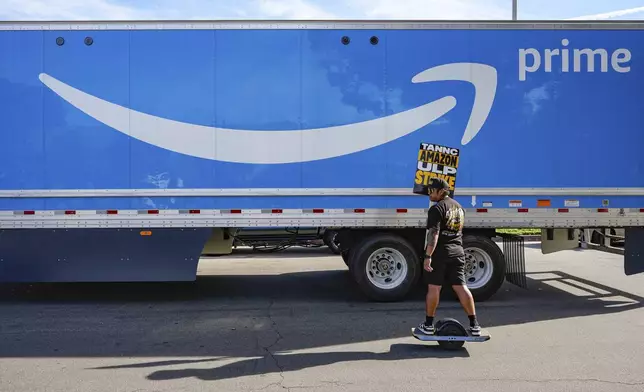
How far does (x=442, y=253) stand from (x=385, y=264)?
2274 mm

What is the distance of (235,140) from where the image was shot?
303 inches

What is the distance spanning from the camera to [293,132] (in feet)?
25.3

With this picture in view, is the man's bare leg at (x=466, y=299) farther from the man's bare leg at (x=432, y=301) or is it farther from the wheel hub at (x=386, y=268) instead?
the wheel hub at (x=386, y=268)

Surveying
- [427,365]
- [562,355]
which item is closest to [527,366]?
[562,355]

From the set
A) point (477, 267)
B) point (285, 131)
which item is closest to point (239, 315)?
point (285, 131)

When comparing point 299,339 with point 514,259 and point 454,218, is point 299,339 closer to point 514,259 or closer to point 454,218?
point 454,218

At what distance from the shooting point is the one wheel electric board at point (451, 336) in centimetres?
555

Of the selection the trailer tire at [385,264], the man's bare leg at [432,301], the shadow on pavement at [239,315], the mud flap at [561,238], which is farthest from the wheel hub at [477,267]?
the man's bare leg at [432,301]

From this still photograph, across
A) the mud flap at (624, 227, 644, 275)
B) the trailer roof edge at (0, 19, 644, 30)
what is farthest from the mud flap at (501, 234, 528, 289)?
the trailer roof edge at (0, 19, 644, 30)

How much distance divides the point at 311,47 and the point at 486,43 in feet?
8.04

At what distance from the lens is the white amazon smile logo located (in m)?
7.65

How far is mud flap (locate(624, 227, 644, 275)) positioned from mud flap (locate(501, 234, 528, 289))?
141 centimetres

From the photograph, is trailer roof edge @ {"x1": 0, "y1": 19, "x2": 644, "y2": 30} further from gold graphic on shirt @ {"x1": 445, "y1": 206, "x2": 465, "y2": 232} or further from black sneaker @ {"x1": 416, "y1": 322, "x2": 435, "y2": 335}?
black sneaker @ {"x1": 416, "y1": 322, "x2": 435, "y2": 335}

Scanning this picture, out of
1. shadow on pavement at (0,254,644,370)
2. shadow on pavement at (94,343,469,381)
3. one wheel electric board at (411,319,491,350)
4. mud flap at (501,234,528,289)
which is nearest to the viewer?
shadow on pavement at (94,343,469,381)
